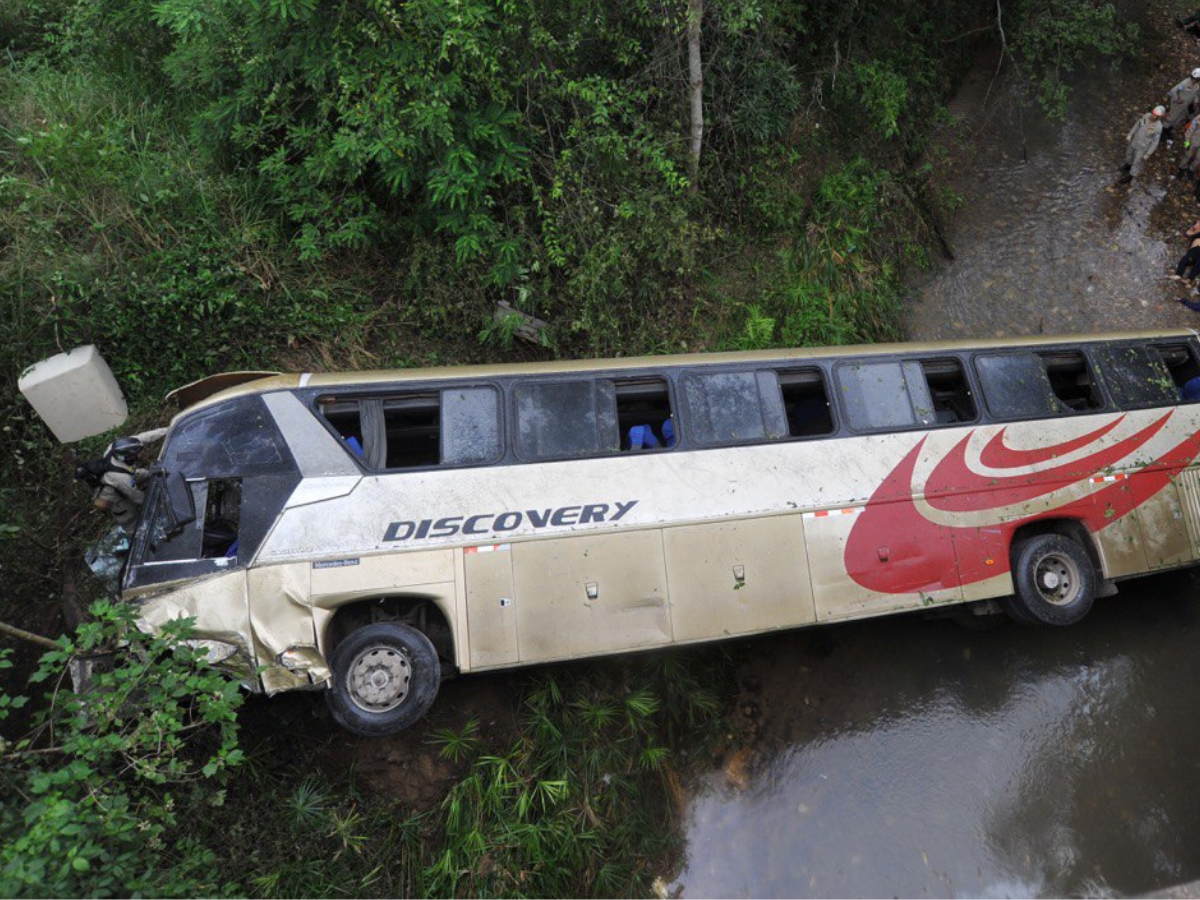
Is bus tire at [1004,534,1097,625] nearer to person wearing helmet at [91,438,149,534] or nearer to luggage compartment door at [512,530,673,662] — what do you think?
luggage compartment door at [512,530,673,662]

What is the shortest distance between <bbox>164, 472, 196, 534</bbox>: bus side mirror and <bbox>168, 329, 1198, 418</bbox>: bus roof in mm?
655

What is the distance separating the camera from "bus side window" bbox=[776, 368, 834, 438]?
7.95 m

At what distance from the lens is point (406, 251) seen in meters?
10.9

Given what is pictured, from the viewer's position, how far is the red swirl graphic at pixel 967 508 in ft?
24.8

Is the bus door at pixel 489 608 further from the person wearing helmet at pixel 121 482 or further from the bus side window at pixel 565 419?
the person wearing helmet at pixel 121 482

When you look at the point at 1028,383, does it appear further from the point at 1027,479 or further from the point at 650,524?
the point at 650,524

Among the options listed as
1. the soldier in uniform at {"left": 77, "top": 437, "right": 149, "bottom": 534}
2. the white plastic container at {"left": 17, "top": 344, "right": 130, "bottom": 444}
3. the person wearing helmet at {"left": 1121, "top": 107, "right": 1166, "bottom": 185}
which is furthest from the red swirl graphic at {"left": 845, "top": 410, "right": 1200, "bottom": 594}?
the white plastic container at {"left": 17, "top": 344, "right": 130, "bottom": 444}

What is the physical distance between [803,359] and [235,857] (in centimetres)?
662

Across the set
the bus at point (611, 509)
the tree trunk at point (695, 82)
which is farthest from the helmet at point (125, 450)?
the tree trunk at point (695, 82)

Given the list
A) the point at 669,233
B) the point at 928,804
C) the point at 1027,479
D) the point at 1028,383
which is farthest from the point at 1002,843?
the point at 669,233

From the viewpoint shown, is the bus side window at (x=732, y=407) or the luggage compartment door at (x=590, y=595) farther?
the bus side window at (x=732, y=407)

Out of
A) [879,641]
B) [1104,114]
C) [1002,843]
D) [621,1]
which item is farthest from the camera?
[1104,114]

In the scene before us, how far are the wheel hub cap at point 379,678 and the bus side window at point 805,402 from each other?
13.3ft

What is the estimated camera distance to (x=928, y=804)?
26.4ft
